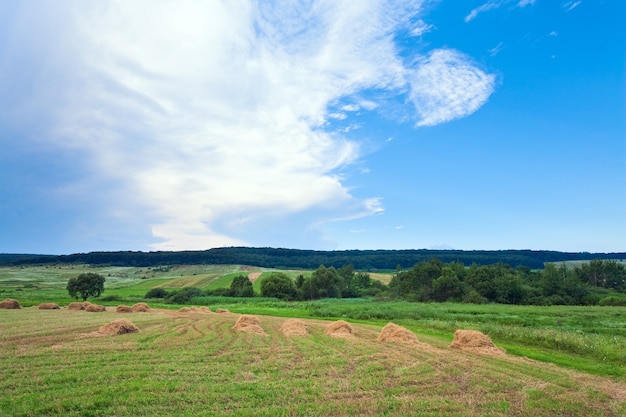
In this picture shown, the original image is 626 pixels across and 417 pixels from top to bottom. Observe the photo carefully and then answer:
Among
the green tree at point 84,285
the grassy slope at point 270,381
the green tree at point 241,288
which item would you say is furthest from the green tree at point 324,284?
the grassy slope at point 270,381

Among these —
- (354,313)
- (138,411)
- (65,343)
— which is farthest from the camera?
(354,313)

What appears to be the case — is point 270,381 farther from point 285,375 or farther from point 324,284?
point 324,284

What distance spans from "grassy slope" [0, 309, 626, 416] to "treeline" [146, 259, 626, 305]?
192 ft

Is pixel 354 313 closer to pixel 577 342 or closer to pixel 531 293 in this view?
pixel 577 342

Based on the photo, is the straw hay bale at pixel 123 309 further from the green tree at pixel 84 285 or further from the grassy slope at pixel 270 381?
the green tree at pixel 84 285

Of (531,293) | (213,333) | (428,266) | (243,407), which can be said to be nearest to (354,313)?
(213,333)

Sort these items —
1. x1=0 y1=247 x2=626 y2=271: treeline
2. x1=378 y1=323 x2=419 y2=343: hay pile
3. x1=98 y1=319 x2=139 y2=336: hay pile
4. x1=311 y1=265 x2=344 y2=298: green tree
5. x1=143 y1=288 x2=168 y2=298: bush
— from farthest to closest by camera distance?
x1=0 y1=247 x2=626 y2=271: treeline → x1=311 y1=265 x2=344 y2=298: green tree → x1=143 y1=288 x2=168 y2=298: bush → x1=378 y1=323 x2=419 y2=343: hay pile → x1=98 y1=319 x2=139 y2=336: hay pile

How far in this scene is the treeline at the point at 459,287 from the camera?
76.1 m

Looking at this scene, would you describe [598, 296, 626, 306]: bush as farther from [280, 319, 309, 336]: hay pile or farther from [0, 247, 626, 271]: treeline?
[0, 247, 626, 271]: treeline

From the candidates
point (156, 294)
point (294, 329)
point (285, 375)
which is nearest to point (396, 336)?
point (294, 329)

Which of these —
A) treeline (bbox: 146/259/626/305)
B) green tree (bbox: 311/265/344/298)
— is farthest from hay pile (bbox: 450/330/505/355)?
green tree (bbox: 311/265/344/298)

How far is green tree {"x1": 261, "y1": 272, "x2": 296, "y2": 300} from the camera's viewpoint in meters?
85.9

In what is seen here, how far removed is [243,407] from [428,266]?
82851 millimetres

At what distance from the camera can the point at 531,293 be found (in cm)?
7769
